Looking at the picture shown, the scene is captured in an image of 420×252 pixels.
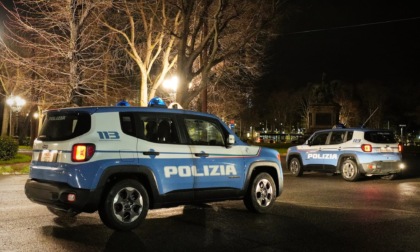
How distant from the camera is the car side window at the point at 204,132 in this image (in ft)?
27.1

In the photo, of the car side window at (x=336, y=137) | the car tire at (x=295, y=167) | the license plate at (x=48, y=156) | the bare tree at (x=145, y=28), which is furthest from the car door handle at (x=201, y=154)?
the bare tree at (x=145, y=28)

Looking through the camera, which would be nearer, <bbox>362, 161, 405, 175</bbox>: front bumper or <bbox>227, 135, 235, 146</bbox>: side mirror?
<bbox>227, 135, 235, 146</bbox>: side mirror

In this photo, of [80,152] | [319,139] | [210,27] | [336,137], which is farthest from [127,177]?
[210,27]

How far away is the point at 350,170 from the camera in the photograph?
15.5 meters

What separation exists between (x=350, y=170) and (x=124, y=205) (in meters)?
9.90

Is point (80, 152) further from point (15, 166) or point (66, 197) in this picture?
point (15, 166)

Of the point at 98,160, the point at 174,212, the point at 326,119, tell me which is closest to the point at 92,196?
the point at 98,160

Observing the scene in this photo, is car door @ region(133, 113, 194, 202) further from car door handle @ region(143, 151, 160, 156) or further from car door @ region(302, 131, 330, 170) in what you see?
car door @ region(302, 131, 330, 170)

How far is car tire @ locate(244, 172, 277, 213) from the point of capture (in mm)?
9180

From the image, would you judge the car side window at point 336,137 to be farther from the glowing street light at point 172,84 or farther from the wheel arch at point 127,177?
the glowing street light at point 172,84

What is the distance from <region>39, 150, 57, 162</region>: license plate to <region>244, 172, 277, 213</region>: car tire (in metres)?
3.68

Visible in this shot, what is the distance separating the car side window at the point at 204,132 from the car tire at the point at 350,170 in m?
7.91

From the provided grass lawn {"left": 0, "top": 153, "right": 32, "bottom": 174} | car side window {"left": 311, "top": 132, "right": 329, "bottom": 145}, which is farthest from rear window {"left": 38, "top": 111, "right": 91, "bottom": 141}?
car side window {"left": 311, "top": 132, "right": 329, "bottom": 145}

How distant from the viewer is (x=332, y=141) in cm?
1616
